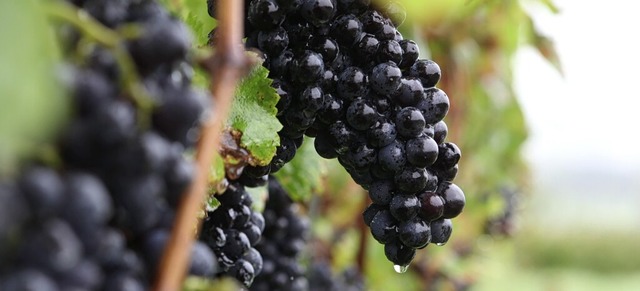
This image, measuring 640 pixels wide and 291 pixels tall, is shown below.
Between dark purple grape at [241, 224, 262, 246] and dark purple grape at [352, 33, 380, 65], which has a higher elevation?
dark purple grape at [352, 33, 380, 65]

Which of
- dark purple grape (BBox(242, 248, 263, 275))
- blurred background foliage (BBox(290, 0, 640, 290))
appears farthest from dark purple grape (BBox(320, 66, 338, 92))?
blurred background foliage (BBox(290, 0, 640, 290))

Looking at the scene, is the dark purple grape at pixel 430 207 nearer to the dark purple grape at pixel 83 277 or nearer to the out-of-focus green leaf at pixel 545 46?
the dark purple grape at pixel 83 277

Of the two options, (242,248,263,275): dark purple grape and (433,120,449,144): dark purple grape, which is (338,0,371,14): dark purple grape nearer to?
(433,120,449,144): dark purple grape

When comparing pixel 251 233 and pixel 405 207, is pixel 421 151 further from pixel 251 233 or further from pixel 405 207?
pixel 251 233

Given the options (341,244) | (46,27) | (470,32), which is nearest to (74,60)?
(46,27)

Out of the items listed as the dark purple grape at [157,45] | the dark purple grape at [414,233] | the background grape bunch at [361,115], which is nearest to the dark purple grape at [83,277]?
the dark purple grape at [157,45]

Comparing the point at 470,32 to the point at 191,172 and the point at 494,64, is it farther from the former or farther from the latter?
the point at 191,172
